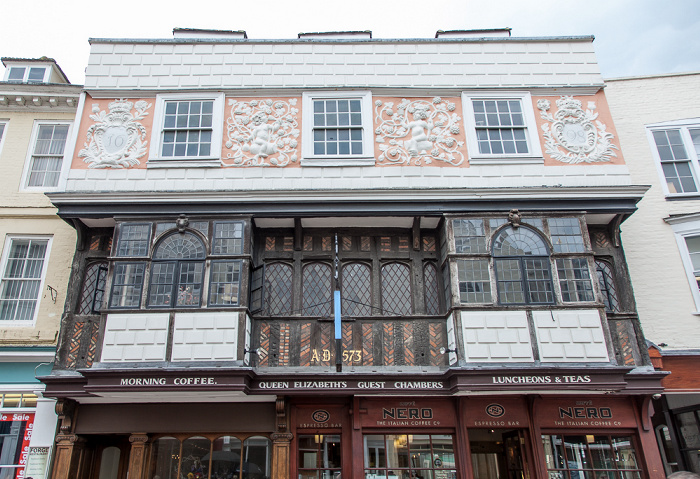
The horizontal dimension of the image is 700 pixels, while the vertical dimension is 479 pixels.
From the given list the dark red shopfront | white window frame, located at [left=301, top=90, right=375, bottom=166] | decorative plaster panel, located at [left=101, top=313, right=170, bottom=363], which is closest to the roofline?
white window frame, located at [left=301, top=90, right=375, bottom=166]

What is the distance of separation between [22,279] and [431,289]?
9688 mm

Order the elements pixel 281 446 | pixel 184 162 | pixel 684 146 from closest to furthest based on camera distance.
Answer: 1. pixel 281 446
2. pixel 184 162
3. pixel 684 146

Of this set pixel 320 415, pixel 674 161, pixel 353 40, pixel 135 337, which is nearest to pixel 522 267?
pixel 320 415

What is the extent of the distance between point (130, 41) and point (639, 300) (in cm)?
1413

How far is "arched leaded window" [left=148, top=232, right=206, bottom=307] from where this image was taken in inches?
440

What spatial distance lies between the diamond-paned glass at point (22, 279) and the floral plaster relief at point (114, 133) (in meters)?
2.52

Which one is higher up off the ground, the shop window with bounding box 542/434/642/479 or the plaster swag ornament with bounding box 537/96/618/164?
the plaster swag ornament with bounding box 537/96/618/164

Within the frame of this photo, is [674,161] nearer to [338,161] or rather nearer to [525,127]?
[525,127]

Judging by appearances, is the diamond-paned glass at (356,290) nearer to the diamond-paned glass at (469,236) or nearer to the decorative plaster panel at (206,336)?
the diamond-paned glass at (469,236)

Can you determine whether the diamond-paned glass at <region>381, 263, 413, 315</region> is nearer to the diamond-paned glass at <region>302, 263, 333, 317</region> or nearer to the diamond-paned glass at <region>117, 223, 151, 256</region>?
the diamond-paned glass at <region>302, 263, 333, 317</region>

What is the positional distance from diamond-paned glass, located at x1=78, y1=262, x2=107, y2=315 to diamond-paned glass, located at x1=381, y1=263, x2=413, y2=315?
6.39m

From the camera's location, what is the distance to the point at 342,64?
13.5 m

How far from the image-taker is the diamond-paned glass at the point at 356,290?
12.0 meters

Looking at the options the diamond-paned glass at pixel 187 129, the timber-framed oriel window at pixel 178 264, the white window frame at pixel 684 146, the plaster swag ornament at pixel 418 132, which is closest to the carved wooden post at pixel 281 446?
the timber-framed oriel window at pixel 178 264
